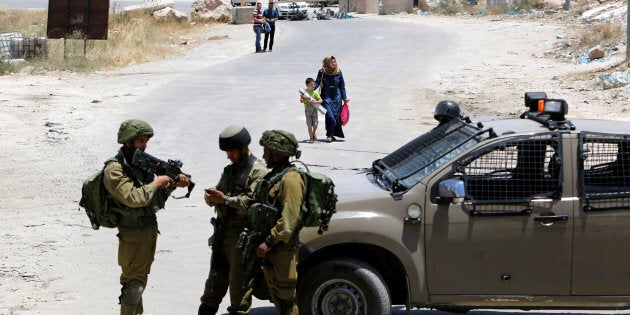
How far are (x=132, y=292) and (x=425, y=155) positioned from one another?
2.30 m

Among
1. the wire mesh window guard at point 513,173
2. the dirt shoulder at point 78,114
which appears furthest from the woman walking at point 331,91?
the wire mesh window guard at point 513,173

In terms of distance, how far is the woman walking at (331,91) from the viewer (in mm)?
17172

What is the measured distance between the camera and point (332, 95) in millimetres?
17312

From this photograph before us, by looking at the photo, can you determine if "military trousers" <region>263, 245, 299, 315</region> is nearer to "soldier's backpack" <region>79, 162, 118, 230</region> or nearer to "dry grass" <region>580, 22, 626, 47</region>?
"soldier's backpack" <region>79, 162, 118, 230</region>

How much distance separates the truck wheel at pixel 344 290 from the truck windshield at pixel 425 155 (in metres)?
0.63

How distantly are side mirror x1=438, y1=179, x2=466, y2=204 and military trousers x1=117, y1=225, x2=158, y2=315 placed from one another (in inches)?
78.4

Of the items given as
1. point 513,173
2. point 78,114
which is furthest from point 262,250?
point 78,114

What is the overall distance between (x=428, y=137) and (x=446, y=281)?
1.28 metres

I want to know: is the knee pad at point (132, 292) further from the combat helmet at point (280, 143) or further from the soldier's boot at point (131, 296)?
the combat helmet at point (280, 143)

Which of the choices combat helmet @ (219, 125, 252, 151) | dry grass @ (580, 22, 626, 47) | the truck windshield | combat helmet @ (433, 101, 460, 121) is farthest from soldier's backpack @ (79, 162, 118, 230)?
dry grass @ (580, 22, 626, 47)

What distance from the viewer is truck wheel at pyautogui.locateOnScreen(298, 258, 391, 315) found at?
7.09m

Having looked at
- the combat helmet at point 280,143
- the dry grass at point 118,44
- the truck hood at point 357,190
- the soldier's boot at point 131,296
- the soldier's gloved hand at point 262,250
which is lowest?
the soldier's boot at point 131,296

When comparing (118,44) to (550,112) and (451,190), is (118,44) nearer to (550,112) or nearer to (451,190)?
(550,112)

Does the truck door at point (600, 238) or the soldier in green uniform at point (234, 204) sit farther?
the truck door at point (600, 238)
